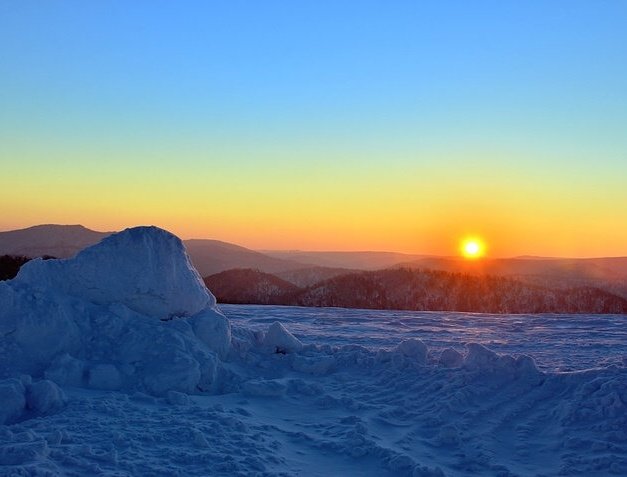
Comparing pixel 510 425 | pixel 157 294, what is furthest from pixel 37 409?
pixel 510 425

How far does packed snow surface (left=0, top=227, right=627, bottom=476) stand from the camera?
4895mm

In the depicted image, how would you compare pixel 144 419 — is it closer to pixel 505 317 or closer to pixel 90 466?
pixel 90 466

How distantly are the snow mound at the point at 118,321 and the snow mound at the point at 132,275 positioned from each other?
0.01 m

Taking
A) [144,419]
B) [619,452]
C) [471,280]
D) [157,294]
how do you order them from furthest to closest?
[471,280] < [157,294] < [144,419] < [619,452]

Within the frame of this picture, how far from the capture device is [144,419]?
17.9 feet

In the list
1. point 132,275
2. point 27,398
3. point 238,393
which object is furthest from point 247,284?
point 27,398

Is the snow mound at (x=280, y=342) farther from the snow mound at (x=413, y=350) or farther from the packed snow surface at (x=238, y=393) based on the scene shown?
the snow mound at (x=413, y=350)

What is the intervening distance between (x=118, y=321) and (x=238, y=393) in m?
1.75

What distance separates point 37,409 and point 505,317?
10928mm

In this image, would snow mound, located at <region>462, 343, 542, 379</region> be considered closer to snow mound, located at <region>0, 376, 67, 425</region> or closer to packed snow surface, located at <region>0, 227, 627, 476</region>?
packed snow surface, located at <region>0, 227, 627, 476</region>

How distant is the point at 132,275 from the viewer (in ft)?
26.1

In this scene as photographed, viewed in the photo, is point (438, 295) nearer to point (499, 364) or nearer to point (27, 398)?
point (499, 364)

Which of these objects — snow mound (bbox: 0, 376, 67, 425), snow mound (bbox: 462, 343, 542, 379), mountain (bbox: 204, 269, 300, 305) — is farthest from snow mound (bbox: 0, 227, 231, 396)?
mountain (bbox: 204, 269, 300, 305)

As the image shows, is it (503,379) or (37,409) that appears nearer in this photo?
(37,409)
